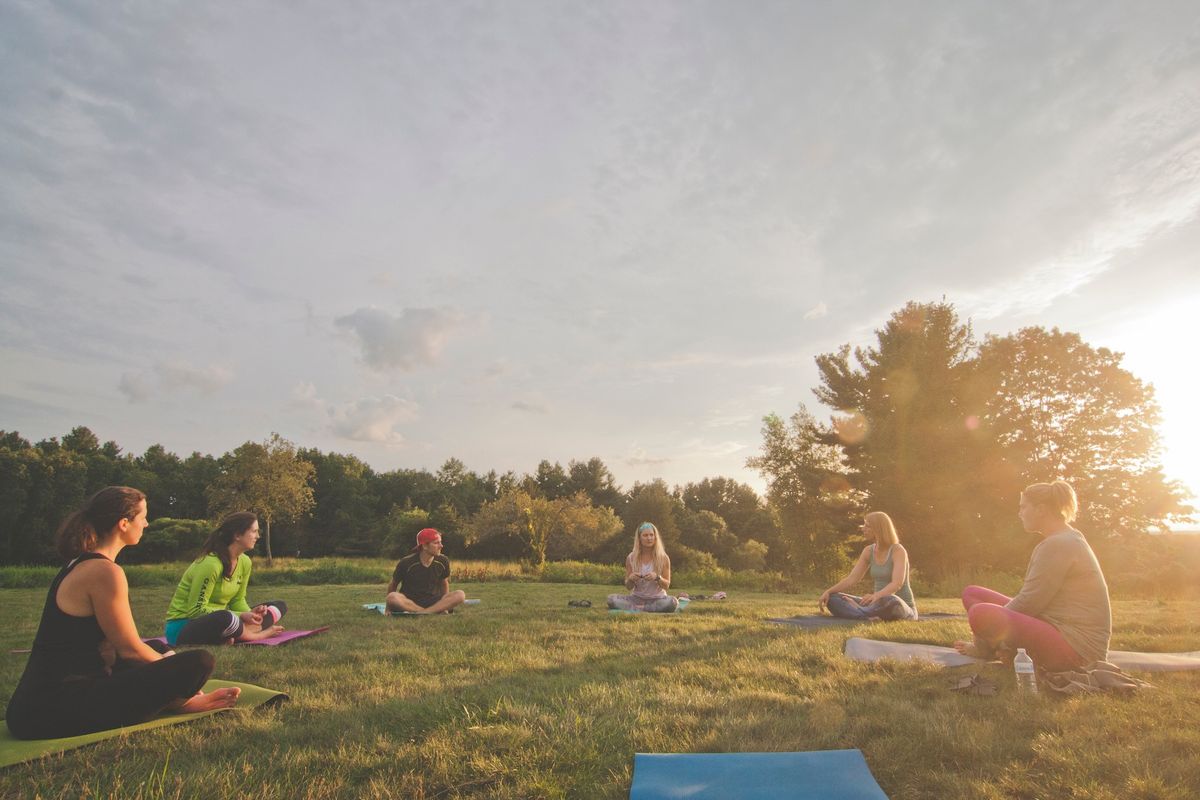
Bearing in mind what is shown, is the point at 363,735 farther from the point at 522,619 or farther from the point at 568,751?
the point at 522,619

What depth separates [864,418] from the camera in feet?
80.7

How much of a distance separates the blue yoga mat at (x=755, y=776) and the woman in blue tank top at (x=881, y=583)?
18.3 feet

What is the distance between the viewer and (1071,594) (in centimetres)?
433

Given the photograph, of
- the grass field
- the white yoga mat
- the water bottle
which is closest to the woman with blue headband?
the white yoga mat

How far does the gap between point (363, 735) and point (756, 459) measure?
26.3 m

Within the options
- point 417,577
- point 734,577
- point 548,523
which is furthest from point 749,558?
point 417,577

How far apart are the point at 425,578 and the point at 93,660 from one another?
19.8 feet

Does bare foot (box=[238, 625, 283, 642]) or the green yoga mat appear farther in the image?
bare foot (box=[238, 625, 283, 642])

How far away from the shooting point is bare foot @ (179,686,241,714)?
334 centimetres

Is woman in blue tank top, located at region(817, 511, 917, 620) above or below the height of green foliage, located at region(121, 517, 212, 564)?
above

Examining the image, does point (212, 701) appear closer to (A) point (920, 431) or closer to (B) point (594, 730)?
(B) point (594, 730)

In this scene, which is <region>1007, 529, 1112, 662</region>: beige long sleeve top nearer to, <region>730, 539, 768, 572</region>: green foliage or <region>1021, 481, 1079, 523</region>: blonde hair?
<region>1021, 481, 1079, 523</region>: blonde hair

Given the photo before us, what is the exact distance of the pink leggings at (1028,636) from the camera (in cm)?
424

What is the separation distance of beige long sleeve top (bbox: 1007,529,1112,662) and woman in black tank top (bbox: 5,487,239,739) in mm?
5383
